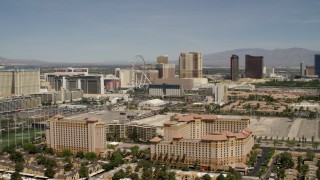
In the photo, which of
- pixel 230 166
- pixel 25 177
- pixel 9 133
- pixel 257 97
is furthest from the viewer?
pixel 257 97

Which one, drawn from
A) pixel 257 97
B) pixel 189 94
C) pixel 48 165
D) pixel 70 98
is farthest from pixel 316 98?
pixel 48 165

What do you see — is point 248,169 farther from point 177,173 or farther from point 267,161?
point 177,173

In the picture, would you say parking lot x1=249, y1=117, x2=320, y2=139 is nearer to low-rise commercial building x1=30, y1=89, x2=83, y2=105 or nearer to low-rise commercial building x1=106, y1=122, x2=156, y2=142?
low-rise commercial building x1=106, y1=122, x2=156, y2=142

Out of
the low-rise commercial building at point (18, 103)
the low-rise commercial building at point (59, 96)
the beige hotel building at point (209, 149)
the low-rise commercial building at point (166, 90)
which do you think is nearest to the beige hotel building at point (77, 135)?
the beige hotel building at point (209, 149)

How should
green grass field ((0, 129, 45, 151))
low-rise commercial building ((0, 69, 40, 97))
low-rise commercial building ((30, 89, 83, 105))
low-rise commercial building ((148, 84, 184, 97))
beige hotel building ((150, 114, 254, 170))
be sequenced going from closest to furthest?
beige hotel building ((150, 114, 254, 170))
green grass field ((0, 129, 45, 151))
low-rise commercial building ((30, 89, 83, 105))
low-rise commercial building ((0, 69, 40, 97))
low-rise commercial building ((148, 84, 184, 97))

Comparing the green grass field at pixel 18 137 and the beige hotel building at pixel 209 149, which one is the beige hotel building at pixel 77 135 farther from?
the beige hotel building at pixel 209 149

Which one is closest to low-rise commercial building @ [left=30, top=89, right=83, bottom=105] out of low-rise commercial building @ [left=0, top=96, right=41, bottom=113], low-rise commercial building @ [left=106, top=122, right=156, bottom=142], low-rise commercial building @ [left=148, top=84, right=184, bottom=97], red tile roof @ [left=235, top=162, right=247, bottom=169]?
low-rise commercial building @ [left=0, top=96, right=41, bottom=113]
